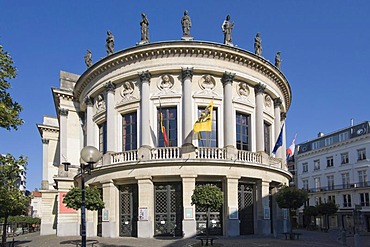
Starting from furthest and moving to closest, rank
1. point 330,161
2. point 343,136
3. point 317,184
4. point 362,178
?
point 317,184 → point 330,161 → point 343,136 → point 362,178

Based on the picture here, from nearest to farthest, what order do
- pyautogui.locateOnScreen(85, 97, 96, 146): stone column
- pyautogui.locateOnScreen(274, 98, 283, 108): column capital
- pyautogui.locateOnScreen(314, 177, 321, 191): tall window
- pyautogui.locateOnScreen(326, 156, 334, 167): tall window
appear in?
1. pyautogui.locateOnScreen(85, 97, 96, 146): stone column
2. pyautogui.locateOnScreen(274, 98, 283, 108): column capital
3. pyautogui.locateOnScreen(326, 156, 334, 167): tall window
4. pyautogui.locateOnScreen(314, 177, 321, 191): tall window

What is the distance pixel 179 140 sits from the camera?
1026 inches

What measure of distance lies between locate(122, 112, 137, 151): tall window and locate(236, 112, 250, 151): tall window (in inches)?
299

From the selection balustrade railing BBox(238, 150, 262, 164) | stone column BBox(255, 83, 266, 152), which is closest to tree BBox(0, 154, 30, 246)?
balustrade railing BBox(238, 150, 262, 164)

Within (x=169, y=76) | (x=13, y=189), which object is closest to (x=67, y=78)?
(x=169, y=76)

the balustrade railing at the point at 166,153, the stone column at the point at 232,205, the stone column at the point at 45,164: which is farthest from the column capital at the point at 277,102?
Result: the stone column at the point at 45,164

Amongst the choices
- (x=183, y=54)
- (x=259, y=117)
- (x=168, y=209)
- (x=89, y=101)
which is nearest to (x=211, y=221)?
(x=168, y=209)

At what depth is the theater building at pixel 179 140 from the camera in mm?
24438

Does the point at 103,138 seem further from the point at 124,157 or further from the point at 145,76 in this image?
the point at 145,76

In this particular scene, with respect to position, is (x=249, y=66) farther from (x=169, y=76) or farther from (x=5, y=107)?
(x=5, y=107)

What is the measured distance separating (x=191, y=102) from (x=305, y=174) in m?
46.7

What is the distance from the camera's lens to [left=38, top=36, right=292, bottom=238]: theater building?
24.4 metres

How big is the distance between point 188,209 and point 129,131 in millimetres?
7744

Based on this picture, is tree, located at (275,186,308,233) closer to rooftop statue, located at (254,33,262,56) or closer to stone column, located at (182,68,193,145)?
stone column, located at (182,68,193,145)
